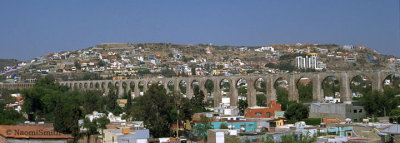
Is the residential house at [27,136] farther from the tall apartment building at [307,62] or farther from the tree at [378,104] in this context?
the tall apartment building at [307,62]

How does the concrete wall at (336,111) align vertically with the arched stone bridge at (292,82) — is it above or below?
below

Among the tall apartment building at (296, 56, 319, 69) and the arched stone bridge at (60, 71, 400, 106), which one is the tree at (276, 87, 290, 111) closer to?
the arched stone bridge at (60, 71, 400, 106)

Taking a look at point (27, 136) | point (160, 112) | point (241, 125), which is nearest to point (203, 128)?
point (241, 125)

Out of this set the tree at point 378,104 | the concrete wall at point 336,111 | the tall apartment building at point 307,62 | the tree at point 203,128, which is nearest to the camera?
the tree at point 203,128

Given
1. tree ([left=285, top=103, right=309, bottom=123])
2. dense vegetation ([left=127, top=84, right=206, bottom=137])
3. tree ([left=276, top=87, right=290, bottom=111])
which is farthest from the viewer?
tree ([left=276, top=87, right=290, bottom=111])

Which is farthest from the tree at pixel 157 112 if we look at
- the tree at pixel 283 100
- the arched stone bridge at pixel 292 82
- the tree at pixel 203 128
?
the arched stone bridge at pixel 292 82

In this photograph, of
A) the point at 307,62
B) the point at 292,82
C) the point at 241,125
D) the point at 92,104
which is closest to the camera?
the point at 241,125

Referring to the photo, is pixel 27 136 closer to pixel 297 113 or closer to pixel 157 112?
pixel 157 112

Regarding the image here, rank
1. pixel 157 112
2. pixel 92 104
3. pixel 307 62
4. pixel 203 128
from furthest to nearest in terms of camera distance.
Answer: pixel 307 62 → pixel 92 104 → pixel 157 112 → pixel 203 128

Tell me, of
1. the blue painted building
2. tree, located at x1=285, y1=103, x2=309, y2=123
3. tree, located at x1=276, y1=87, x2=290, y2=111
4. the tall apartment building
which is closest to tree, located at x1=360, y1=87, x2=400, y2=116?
tree, located at x1=285, y1=103, x2=309, y2=123

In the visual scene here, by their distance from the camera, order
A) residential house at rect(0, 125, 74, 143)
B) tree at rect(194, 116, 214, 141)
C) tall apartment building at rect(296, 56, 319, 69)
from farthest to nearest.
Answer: tall apartment building at rect(296, 56, 319, 69) → tree at rect(194, 116, 214, 141) → residential house at rect(0, 125, 74, 143)

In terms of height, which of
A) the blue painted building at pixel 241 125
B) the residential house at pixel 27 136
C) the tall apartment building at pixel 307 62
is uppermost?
the tall apartment building at pixel 307 62

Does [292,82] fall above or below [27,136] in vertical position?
above
